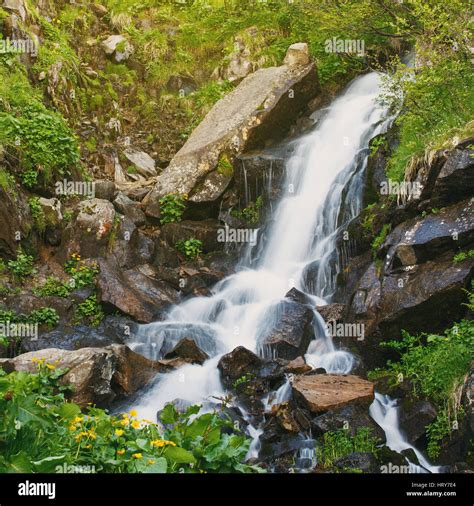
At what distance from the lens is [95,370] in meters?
8.76

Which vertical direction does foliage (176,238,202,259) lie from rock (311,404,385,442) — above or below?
above

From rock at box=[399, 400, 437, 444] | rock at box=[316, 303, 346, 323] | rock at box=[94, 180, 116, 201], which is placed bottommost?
rock at box=[399, 400, 437, 444]

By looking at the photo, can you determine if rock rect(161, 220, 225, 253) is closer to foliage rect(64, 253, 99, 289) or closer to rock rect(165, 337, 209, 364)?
foliage rect(64, 253, 99, 289)

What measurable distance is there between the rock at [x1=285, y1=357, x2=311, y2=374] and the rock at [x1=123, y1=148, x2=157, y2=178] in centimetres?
789

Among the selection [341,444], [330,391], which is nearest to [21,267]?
[330,391]

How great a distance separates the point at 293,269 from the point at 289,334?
8.17ft

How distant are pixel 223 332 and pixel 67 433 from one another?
23.3ft

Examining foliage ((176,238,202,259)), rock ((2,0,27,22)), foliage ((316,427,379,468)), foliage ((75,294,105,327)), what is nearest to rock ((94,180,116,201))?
foliage ((176,238,202,259))

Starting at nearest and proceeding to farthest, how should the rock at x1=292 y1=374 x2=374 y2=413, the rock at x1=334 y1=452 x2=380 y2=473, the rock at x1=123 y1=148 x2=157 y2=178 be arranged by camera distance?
the rock at x1=334 y1=452 x2=380 y2=473
the rock at x1=292 y1=374 x2=374 y2=413
the rock at x1=123 y1=148 x2=157 y2=178

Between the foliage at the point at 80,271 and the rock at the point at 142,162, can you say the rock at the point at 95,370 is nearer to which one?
the foliage at the point at 80,271

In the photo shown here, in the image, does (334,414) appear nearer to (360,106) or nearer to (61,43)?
(360,106)

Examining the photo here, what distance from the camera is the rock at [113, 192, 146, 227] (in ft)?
44.7

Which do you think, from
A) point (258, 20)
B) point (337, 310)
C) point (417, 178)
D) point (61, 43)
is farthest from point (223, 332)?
point (258, 20)

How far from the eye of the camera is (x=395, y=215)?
1091cm
